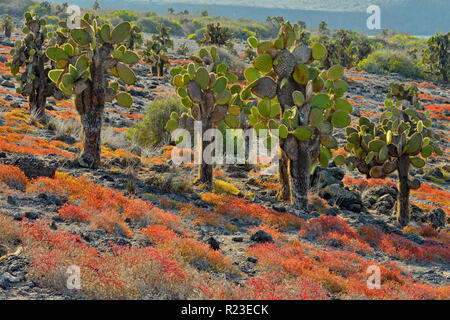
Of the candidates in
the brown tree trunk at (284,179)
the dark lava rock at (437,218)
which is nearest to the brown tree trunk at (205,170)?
the brown tree trunk at (284,179)

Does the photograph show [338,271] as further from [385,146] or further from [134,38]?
[134,38]

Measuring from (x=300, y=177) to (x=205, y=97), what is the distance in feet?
12.1

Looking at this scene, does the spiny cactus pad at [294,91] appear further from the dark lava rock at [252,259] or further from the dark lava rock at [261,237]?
the dark lava rock at [252,259]

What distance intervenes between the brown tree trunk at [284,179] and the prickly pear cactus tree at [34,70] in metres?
9.98

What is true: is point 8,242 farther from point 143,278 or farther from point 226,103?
→ point 226,103

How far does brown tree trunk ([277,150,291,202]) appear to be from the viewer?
12641 mm

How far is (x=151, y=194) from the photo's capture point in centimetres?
1088

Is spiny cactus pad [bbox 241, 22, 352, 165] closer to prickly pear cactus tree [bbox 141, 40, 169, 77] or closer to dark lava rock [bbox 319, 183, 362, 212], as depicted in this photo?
dark lava rock [bbox 319, 183, 362, 212]

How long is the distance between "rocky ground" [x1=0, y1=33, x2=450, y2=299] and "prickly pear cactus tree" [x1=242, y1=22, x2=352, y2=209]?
54.2 inches

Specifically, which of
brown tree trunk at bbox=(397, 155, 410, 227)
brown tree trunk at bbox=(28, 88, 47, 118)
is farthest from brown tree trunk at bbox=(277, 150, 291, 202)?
brown tree trunk at bbox=(28, 88, 47, 118)

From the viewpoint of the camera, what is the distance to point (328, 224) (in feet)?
33.7

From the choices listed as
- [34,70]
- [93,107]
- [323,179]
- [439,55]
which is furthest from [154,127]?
[439,55]

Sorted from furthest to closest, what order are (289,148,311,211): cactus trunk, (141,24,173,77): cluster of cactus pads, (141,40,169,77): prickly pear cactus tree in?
(141,24,173,77): cluster of cactus pads < (141,40,169,77): prickly pear cactus tree < (289,148,311,211): cactus trunk
